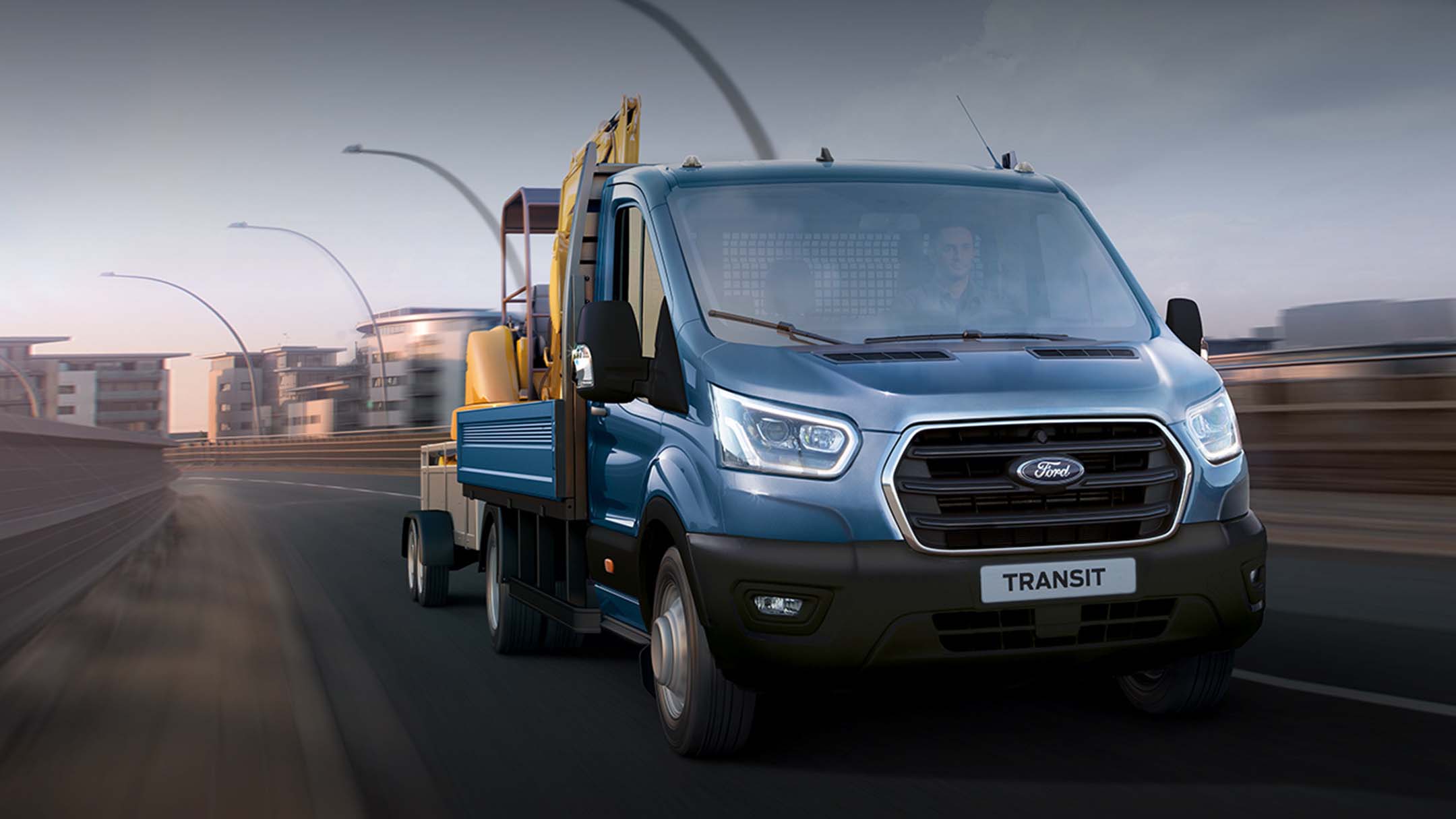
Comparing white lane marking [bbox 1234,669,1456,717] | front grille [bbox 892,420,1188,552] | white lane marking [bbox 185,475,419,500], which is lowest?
white lane marking [bbox 1234,669,1456,717]

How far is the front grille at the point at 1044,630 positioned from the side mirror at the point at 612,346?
157 centimetres

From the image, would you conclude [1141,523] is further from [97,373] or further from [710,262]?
[97,373]

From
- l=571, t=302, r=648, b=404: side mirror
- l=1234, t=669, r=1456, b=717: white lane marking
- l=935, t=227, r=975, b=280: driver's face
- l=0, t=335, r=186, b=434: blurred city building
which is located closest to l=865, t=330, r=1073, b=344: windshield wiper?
l=935, t=227, r=975, b=280: driver's face

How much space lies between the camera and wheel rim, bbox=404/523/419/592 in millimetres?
10289

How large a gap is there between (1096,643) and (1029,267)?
1.82 m

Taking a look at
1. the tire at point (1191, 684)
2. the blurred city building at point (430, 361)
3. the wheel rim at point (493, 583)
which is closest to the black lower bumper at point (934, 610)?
the tire at point (1191, 684)

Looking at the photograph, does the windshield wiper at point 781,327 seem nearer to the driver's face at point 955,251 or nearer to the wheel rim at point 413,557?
the driver's face at point 955,251

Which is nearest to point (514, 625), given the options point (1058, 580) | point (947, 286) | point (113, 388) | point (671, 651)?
point (671, 651)

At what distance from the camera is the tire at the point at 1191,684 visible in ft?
17.9

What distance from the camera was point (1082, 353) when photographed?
201 inches

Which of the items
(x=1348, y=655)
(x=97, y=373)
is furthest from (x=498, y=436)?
(x=97, y=373)

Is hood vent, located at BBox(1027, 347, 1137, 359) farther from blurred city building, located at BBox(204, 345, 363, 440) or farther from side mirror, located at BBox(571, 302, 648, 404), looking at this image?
blurred city building, located at BBox(204, 345, 363, 440)

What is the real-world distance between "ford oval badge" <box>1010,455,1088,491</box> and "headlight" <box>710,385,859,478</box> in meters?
0.54

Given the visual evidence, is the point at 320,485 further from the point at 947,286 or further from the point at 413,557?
the point at 947,286
